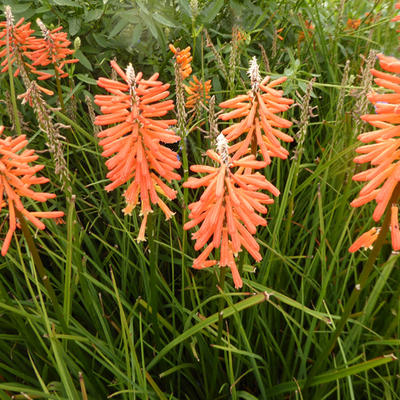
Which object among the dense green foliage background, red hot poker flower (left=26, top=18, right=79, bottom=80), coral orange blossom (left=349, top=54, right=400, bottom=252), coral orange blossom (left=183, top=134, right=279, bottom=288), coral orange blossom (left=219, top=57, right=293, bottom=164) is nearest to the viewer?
coral orange blossom (left=349, top=54, right=400, bottom=252)

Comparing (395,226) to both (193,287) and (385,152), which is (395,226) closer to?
(385,152)

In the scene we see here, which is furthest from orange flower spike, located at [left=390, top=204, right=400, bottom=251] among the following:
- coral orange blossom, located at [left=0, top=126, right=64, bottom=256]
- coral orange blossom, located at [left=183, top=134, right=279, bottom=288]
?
coral orange blossom, located at [left=0, top=126, right=64, bottom=256]

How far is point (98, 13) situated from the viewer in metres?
3.21

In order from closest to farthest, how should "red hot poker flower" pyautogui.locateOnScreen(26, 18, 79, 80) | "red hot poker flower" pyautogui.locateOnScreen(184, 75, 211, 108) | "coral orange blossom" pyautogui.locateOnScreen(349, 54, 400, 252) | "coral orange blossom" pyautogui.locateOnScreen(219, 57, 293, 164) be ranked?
"coral orange blossom" pyautogui.locateOnScreen(349, 54, 400, 252), "coral orange blossom" pyautogui.locateOnScreen(219, 57, 293, 164), "red hot poker flower" pyautogui.locateOnScreen(26, 18, 79, 80), "red hot poker flower" pyautogui.locateOnScreen(184, 75, 211, 108)

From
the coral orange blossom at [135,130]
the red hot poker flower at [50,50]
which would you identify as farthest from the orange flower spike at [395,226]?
the red hot poker flower at [50,50]

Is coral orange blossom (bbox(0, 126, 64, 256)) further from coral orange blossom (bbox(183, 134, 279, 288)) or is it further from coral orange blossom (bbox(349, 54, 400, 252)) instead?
coral orange blossom (bbox(349, 54, 400, 252))

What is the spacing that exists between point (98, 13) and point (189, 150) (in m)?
1.28

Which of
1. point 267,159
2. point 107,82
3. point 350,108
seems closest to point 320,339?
point 267,159

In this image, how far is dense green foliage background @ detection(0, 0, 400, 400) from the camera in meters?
2.06

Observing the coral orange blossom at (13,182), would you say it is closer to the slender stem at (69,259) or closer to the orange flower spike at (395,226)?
the slender stem at (69,259)

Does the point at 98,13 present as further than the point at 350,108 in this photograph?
No

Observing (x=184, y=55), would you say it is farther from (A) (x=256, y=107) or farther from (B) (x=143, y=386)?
(B) (x=143, y=386)

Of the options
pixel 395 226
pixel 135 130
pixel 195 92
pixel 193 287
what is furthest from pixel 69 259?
pixel 195 92

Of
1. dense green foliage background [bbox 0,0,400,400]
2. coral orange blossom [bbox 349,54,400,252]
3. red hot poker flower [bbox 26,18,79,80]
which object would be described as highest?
red hot poker flower [bbox 26,18,79,80]
